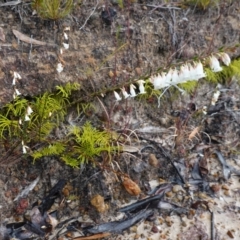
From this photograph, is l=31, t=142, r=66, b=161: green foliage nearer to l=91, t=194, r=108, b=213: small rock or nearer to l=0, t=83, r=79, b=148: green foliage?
l=0, t=83, r=79, b=148: green foliage

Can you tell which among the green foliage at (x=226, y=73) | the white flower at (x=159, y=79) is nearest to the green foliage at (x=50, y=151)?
the white flower at (x=159, y=79)

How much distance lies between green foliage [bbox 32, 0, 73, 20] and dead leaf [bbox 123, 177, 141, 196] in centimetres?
125

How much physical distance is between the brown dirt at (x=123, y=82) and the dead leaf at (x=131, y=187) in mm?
40

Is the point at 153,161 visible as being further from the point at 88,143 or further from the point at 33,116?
the point at 33,116

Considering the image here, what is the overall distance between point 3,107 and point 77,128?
0.53 metres

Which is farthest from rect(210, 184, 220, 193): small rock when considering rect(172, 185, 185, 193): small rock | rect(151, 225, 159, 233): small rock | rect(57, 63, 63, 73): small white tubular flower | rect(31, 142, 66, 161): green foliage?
rect(57, 63, 63, 73): small white tubular flower

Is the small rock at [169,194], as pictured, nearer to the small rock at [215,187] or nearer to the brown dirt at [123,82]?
the brown dirt at [123,82]

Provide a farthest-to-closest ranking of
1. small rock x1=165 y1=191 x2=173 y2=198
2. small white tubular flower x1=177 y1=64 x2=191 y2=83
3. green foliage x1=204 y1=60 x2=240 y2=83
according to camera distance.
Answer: green foliage x1=204 y1=60 x2=240 y2=83 → small rock x1=165 y1=191 x2=173 y2=198 → small white tubular flower x1=177 y1=64 x2=191 y2=83

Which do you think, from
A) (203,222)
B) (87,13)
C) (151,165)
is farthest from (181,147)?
(87,13)

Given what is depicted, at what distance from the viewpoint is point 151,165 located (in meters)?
3.16

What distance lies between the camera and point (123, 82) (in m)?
3.22

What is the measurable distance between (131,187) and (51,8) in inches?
53.3

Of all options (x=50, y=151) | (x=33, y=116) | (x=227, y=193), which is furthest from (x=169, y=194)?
(x=33, y=116)

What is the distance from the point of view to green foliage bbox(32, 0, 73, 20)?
2957 mm
